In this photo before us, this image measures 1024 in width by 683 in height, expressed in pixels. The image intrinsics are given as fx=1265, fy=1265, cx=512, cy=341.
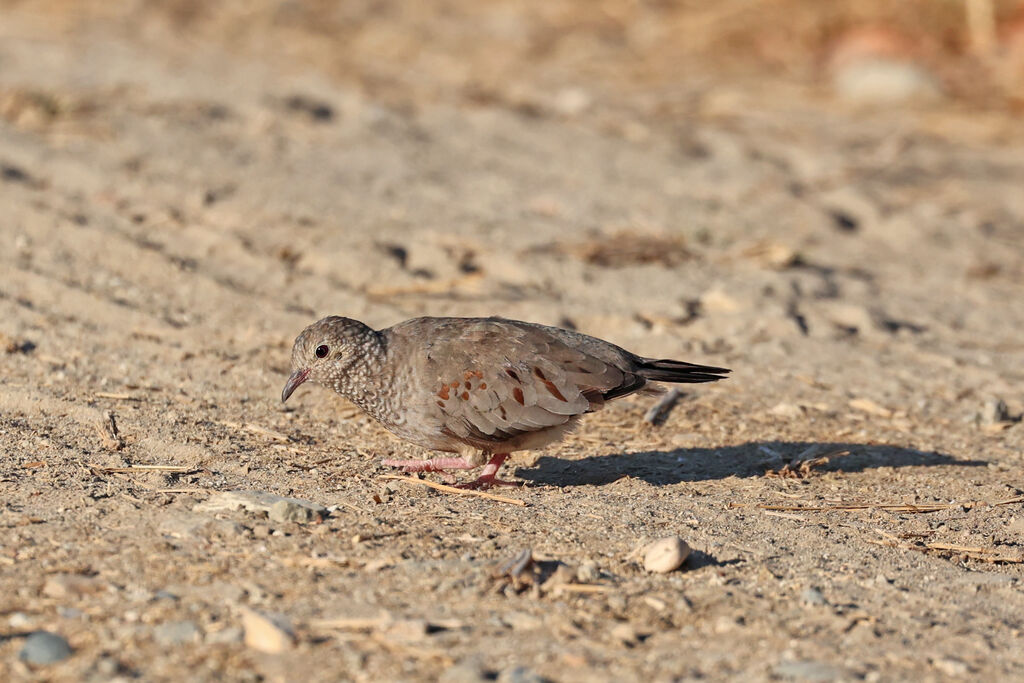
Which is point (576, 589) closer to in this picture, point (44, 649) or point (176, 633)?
point (176, 633)

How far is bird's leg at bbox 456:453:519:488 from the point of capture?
505 cm

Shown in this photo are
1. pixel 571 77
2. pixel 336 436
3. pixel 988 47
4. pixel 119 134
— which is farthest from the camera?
pixel 988 47

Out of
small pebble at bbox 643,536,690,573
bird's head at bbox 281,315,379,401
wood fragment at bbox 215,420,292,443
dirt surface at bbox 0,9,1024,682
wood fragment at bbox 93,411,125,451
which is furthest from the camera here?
wood fragment at bbox 215,420,292,443

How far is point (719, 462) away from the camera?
5.64m

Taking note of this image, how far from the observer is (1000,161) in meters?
11.2

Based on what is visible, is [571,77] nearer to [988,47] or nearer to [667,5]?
[667,5]

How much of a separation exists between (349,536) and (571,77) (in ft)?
29.7

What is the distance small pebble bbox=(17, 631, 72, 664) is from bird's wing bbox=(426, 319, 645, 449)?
1.94m

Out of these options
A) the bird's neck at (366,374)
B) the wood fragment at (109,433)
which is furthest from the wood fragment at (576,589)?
the wood fragment at (109,433)

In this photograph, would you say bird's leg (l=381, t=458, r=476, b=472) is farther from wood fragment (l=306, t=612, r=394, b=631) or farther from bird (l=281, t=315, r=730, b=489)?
wood fragment (l=306, t=612, r=394, b=631)

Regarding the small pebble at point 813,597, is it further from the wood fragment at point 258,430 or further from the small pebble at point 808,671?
the wood fragment at point 258,430

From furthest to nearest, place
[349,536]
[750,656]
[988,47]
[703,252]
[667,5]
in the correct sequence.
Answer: [667,5] < [988,47] < [703,252] < [349,536] < [750,656]

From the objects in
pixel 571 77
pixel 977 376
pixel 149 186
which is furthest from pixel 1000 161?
pixel 149 186

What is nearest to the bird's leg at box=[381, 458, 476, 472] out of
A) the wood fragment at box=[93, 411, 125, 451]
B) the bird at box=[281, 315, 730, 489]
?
the bird at box=[281, 315, 730, 489]
